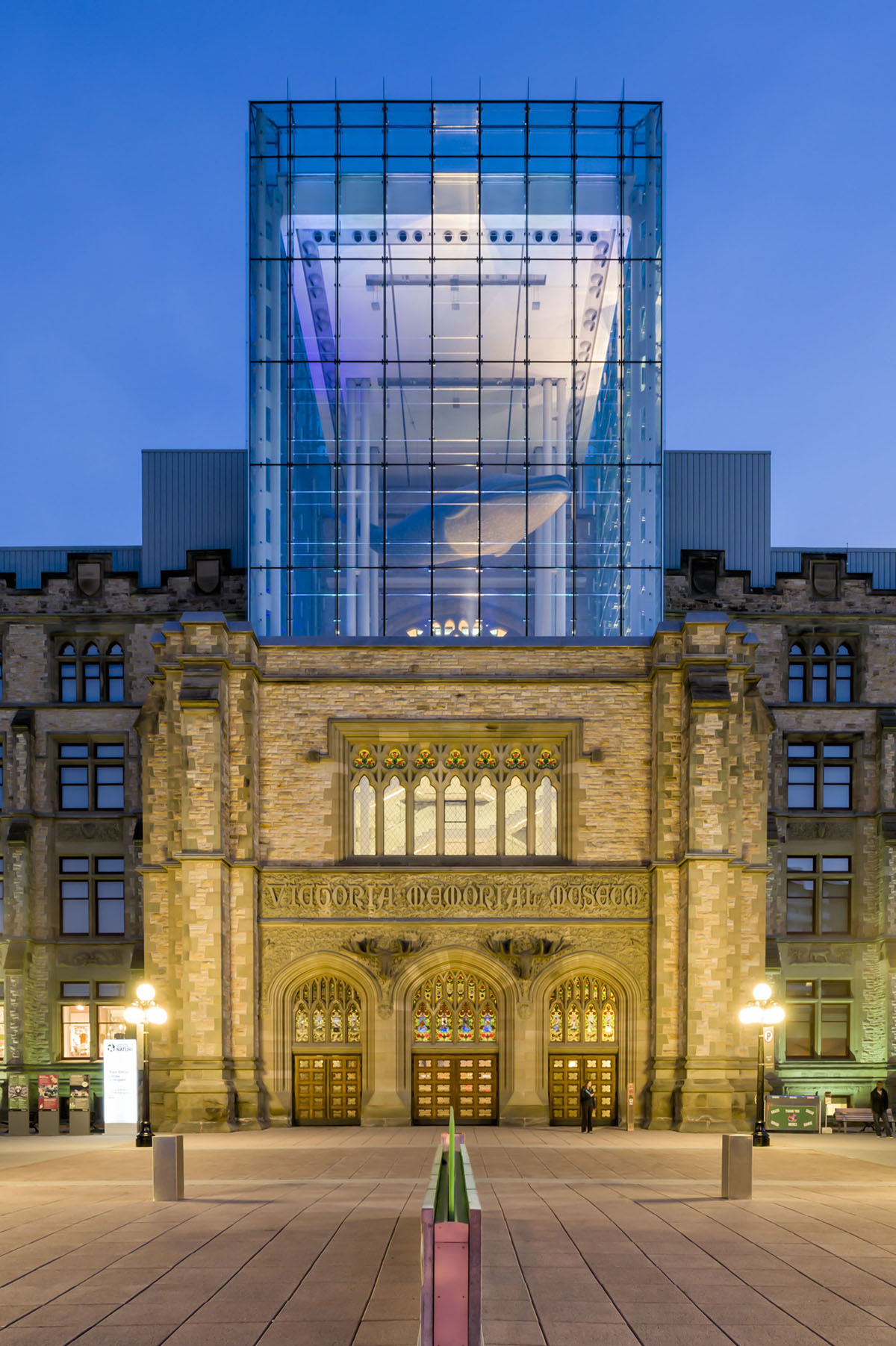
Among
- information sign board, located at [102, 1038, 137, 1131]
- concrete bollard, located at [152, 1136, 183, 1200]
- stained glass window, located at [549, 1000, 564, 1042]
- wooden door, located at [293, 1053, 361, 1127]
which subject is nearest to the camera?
concrete bollard, located at [152, 1136, 183, 1200]

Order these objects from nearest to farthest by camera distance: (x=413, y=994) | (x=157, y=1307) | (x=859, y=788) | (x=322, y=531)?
(x=157, y=1307)
(x=413, y=994)
(x=322, y=531)
(x=859, y=788)

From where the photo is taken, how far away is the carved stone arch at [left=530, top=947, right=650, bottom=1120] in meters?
31.0

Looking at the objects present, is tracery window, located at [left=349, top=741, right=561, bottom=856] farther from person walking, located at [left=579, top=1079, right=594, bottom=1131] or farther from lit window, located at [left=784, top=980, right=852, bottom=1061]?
lit window, located at [left=784, top=980, right=852, bottom=1061]

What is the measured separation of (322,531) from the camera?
113 ft

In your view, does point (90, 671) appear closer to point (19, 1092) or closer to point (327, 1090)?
point (19, 1092)

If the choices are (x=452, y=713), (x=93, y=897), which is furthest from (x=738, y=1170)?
(x=93, y=897)

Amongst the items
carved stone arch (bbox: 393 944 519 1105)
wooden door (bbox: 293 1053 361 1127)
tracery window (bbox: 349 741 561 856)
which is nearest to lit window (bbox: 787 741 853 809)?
tracery window (bbox: 349 741 561 856)

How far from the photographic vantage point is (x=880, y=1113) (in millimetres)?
32781

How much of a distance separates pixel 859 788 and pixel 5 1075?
27.4 metres

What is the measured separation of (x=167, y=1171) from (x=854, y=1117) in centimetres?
2242

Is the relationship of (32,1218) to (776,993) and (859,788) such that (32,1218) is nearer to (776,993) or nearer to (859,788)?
(776,993)

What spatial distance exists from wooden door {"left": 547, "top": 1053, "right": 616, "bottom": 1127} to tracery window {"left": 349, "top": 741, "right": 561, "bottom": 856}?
5.37m

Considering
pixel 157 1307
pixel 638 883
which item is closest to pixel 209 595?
pixel 638 883

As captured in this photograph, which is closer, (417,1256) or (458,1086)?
(417,1256)
